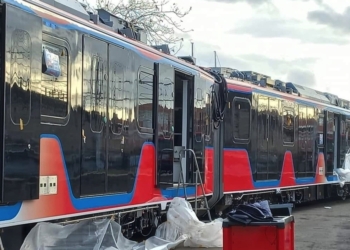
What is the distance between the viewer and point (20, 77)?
21.4ft

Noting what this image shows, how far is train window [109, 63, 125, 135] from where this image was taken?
339 inches

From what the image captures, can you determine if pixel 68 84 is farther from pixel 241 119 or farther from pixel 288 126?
pixel 288 126

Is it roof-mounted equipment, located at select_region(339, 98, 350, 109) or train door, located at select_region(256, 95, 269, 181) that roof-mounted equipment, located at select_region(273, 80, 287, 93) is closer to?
train door, located at select_region(256, 95, 269, 181)

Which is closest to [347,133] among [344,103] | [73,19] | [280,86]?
[344,103]

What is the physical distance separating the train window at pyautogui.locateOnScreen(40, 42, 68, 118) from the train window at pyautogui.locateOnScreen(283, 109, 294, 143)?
1014 centimetres

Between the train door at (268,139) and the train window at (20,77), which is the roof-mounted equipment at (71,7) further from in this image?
the train door at (268,139)

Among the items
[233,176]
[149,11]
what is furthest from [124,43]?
[149,11]

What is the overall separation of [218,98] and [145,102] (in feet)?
13.2

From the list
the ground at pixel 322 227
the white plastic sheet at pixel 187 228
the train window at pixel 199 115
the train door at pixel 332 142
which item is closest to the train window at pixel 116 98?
the white plastic sheet at pixel 187 228

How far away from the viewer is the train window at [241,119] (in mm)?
14523

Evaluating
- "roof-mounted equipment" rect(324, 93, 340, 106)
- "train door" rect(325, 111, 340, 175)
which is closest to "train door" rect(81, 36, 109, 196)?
"train door" rect(325, 111, 340, 175)

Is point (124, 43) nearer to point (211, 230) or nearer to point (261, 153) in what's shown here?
point (211, 230)

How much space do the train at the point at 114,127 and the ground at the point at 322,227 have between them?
1313mm

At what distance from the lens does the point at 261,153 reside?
605 inches
